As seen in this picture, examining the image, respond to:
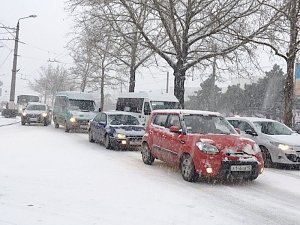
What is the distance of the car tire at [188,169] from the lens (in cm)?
887

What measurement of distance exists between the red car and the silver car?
244cm

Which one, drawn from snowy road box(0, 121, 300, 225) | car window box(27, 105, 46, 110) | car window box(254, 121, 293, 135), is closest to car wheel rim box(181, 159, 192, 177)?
snowy road box(0, 121, 300, 225)

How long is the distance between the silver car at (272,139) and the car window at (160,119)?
10.7 ft

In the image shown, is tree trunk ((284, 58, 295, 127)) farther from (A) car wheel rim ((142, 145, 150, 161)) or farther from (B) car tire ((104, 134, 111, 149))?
(A) car wheel rim ((142, 145, 150, 161))

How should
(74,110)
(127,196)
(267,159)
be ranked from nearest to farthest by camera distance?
1. (127,196)
2. (267,159)
3. (74,110)

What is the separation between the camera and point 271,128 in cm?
1306

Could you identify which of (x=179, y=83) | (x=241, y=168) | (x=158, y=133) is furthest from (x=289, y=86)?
A: (x=241, y=168)

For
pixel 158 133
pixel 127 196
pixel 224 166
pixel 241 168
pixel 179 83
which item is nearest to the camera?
pixel 127 196

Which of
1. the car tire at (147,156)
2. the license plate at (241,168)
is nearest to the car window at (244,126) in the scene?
the car tire at (147,156)

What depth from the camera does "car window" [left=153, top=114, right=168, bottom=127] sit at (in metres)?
10.9

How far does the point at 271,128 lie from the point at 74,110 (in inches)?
517

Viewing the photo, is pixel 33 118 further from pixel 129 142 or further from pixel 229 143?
pixel 229 143

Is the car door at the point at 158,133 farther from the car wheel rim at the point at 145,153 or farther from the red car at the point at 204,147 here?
the car wheel rim at the point at 145,153

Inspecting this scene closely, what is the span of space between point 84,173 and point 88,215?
11.3 feet
